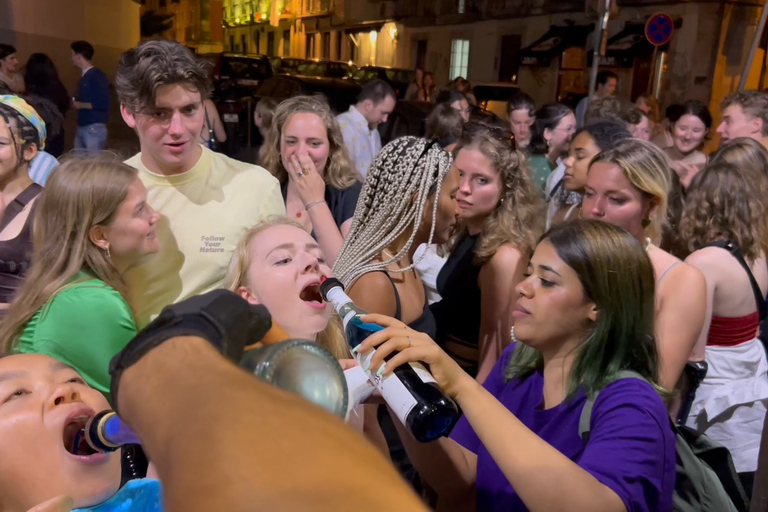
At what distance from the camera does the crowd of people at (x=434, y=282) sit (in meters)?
1.26

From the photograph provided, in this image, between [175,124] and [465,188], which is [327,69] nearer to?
[465,188]

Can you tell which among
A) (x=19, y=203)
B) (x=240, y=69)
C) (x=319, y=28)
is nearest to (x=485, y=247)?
(x=19, y=203)

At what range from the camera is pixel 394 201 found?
2299mm

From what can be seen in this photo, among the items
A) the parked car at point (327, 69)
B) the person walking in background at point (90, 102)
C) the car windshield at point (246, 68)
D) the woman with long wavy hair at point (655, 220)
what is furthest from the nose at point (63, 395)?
the parked car at point (327, 69)

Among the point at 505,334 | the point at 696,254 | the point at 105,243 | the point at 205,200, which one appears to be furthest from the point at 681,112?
the point at 105,243

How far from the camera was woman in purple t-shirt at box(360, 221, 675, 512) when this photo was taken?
4.13 feet

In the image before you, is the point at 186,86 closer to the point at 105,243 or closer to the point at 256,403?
the point at 105,243

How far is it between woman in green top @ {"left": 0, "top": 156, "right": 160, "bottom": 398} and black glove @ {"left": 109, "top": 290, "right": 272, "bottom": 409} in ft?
3.74

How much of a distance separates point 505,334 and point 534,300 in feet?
3.69

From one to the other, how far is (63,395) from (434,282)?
201 cm

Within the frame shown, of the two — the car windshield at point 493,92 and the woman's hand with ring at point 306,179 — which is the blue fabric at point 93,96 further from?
the car windshield at point 493,92

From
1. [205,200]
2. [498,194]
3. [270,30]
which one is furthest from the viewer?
[270,30]

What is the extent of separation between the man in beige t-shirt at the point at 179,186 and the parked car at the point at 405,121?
22.8 ft

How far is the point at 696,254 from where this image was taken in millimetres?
2852
